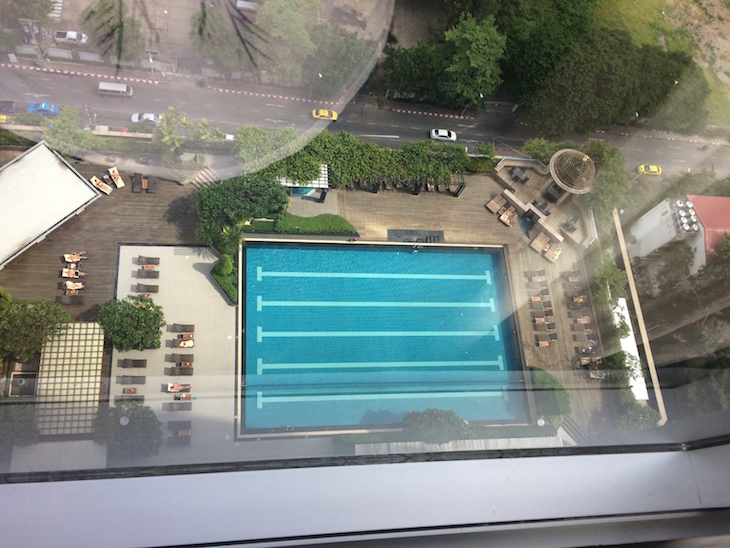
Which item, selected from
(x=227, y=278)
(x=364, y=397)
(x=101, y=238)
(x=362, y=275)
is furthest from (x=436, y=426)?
(x=101, y=238)

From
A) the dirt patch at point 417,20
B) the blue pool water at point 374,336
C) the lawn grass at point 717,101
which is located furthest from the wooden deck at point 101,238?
the lawn grass at point 717,101

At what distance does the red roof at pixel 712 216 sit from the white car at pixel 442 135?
3.62 metres

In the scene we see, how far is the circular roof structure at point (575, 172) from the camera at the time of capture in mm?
7797

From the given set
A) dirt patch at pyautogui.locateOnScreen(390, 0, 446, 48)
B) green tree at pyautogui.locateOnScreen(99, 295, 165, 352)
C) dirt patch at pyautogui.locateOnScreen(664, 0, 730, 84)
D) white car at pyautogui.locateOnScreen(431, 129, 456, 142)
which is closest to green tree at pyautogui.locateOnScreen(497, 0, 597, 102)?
dirt patch at pyautogui.locateOnScreen(390, 0, 446, 48)

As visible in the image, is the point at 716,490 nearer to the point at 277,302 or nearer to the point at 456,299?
the point at 456,299

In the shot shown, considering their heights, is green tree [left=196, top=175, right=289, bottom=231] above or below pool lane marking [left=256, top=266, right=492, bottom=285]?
above

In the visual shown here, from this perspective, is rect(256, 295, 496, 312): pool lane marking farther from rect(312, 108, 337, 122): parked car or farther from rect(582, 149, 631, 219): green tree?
rect(312, 108, 337, 122): parked car

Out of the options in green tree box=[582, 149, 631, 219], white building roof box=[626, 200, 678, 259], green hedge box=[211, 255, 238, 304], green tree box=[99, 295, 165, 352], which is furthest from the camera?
green tree box=[582, 149, 631, 219]

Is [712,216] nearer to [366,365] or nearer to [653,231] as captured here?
[653,231]

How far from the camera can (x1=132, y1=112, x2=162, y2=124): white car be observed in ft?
24.2

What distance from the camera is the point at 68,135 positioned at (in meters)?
6.92

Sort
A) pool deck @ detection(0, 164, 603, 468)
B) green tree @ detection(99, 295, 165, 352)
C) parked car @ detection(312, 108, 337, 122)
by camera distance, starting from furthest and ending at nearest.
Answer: parked car @ detection(312, 108, 337, 122)
pool deck @ detection(0, 164, 603, 468)
green tree @ detection(99, 295, 165, 352)

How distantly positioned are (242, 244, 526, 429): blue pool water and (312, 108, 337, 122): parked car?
2163mm

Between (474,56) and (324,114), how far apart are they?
2.50 metres
